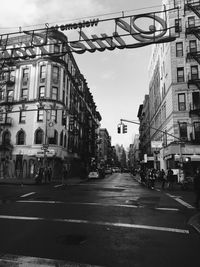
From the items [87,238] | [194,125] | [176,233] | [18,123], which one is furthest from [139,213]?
[18,123]

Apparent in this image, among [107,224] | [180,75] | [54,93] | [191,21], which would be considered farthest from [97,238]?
[54,93]

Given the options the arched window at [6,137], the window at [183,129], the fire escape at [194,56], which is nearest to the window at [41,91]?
the arched window at [6,137]

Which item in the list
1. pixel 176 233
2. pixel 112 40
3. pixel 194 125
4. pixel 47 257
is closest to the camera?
pixel 47 257

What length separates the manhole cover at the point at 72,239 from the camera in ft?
22.9

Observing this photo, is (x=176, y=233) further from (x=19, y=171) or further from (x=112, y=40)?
(x=19, y=171)

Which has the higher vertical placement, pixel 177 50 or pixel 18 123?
pixel 177 50

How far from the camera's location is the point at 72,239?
24.1ft

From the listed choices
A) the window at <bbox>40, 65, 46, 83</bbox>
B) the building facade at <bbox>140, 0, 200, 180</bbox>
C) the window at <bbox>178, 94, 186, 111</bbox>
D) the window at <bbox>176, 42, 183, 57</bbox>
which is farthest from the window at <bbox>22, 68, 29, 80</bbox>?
the window at <bbox>178, 94, 186, 111</bbox>

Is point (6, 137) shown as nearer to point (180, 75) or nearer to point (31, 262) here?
point (180, 75)

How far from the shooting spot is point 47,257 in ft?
19.1

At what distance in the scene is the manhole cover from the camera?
22.9 ft

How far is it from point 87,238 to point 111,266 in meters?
2.21

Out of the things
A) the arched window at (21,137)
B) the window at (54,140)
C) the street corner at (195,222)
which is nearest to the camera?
the street corner at (195,222)

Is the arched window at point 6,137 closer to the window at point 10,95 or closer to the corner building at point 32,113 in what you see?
the corner building at point 32,113
